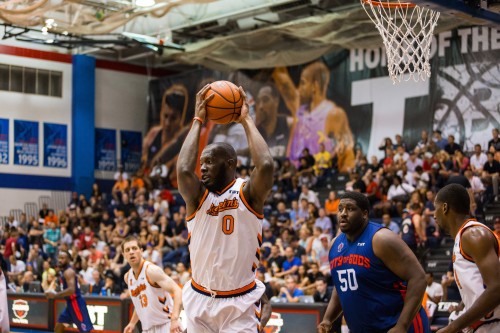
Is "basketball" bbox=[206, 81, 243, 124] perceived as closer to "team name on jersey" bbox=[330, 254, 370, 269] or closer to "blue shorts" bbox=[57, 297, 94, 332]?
"team name on jersey" bbox=[330, 254, 370, 269]

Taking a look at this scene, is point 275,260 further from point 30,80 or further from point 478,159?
point 30,80

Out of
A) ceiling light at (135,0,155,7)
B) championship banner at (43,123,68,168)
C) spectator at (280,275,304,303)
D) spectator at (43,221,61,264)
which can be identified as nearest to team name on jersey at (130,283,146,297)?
spectator at (280,275,304,303)

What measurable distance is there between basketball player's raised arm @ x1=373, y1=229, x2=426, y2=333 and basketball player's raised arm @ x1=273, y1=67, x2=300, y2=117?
1985cm

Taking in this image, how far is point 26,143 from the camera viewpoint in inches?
1098

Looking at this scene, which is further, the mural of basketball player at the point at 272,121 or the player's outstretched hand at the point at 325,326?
the mural of basketball player at the point at 272,121

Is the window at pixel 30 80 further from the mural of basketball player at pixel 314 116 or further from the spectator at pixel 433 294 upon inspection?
the spectator at pixel 433 294

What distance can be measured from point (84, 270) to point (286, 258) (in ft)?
20.7

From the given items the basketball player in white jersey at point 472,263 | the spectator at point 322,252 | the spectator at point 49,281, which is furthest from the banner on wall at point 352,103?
the basketball player in white jersey at point 472,263

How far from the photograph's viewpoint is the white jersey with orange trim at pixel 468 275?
558 centimetres

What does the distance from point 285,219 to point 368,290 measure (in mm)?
14903

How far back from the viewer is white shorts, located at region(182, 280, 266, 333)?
5.46 metres

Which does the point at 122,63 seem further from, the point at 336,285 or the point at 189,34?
the point at 336,285

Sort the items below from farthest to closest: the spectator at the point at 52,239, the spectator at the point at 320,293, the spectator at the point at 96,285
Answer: the spectator at the point at 52,239
the spectator at the point at 96,285
the spectator at the point at 320,293

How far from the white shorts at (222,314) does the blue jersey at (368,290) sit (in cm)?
63
